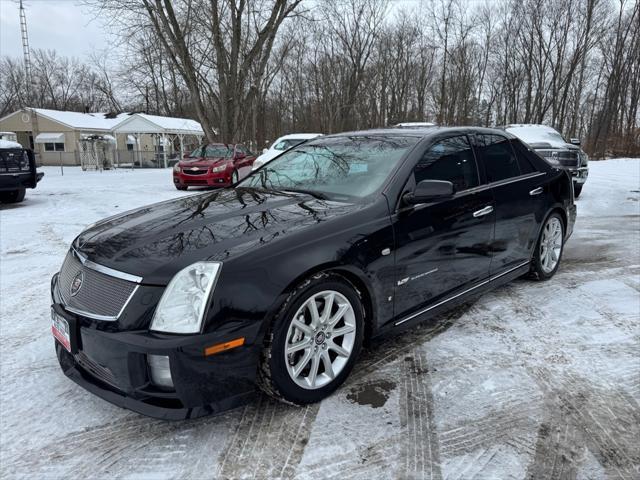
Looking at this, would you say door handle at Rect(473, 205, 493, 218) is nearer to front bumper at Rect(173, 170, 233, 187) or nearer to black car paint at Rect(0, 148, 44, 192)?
black car paint at Rect(0, 148, 44, 192)

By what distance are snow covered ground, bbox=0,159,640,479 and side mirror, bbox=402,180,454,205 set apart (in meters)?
1.07

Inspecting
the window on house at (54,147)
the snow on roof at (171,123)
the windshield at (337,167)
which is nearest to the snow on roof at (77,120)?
the window on house at (54,147)

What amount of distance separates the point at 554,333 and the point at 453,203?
129 cm

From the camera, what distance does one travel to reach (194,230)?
2684 mm

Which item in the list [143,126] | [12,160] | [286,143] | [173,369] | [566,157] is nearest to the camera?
[173,369]

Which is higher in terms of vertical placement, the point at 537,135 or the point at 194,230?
the point at 537,135

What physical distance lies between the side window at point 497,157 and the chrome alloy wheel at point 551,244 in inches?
31.0

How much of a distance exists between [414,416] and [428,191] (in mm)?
1365

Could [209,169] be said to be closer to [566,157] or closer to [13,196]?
[13,196]

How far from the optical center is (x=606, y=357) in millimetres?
3223

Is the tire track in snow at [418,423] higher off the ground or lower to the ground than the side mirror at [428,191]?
lower

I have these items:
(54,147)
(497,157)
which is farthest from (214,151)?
(54,147)

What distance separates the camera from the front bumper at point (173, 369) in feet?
7.06

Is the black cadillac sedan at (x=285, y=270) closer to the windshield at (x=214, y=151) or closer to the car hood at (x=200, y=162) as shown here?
the car hood at (x=200, y=162)
